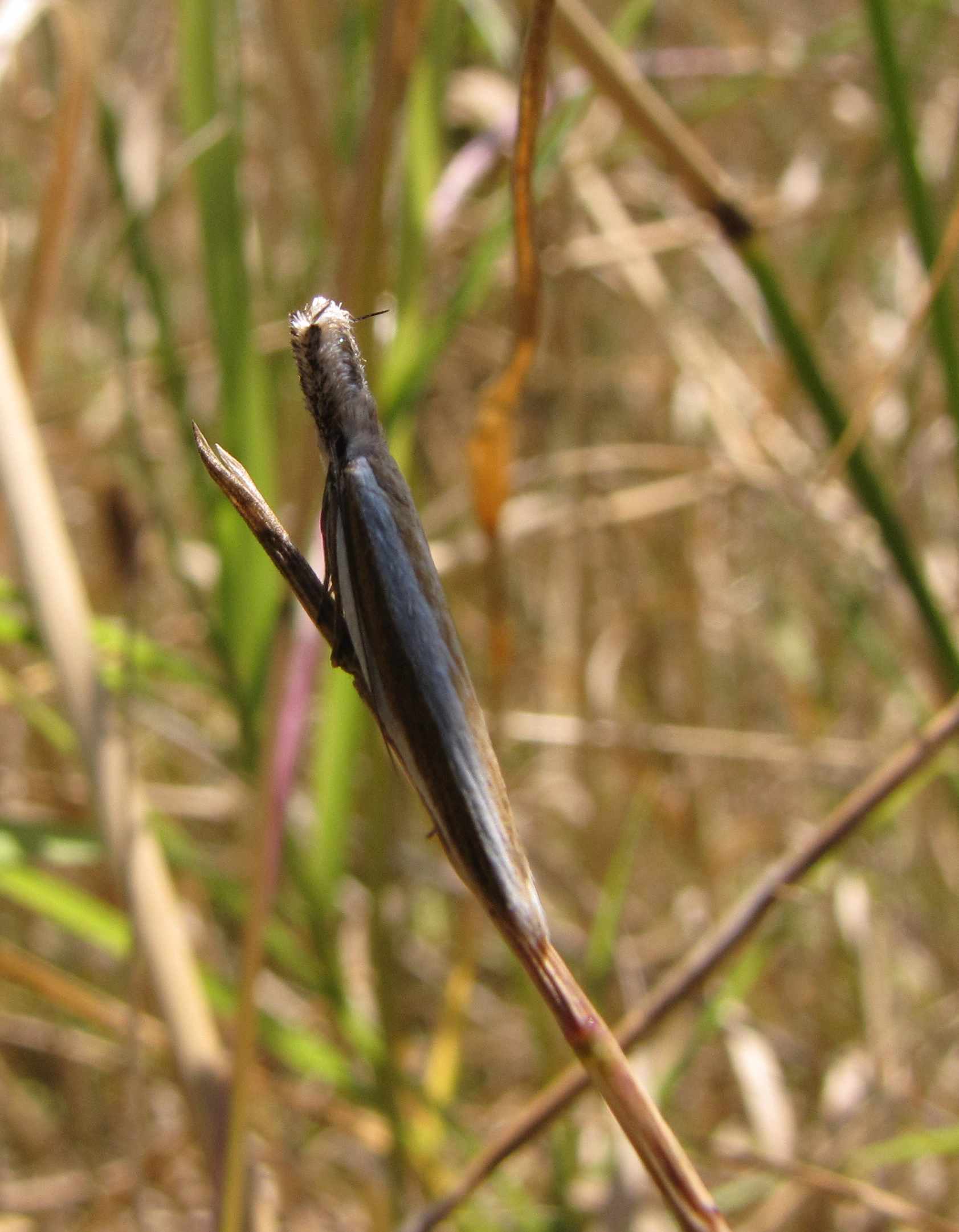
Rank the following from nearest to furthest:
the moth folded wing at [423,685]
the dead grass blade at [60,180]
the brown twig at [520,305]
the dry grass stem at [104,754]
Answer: the moth folded wing at [423,685] < the brown twig at [520,305] < the dry grass stem at [104,754] < the dead grass blade at [60,180]

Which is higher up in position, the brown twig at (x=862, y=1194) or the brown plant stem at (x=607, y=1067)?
the brown twig at (x=862, y=1194)

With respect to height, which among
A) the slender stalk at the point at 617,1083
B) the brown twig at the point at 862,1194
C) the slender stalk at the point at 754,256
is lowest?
the slender stalk at the point at 617,1083

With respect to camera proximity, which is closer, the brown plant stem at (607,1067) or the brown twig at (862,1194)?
the brown plant stem at (607,1067)

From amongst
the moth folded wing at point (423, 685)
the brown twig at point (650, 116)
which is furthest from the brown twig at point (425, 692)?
the brown twig at point (650, 116)

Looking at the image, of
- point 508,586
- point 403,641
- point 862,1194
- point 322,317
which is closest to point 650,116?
point 322,317

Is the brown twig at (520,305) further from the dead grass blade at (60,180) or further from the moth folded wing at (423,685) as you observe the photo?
the dead grass blade at (60,180)

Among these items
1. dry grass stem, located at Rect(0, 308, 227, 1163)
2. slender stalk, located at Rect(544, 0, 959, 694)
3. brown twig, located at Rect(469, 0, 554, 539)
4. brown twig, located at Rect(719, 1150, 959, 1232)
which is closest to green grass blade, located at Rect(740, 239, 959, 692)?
slender stalk, located at Rect(544, 0, 959, 694)
